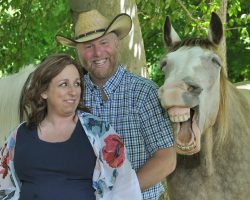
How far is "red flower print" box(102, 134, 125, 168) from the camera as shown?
274cm

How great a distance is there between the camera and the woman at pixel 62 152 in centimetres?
270

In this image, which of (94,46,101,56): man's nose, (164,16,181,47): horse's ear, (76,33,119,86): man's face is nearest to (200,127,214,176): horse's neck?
(164,16,181,47): horse's ear

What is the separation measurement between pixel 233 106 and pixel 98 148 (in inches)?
58.9

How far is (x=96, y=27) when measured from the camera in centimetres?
343

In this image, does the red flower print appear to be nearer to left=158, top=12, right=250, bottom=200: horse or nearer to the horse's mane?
left=158, top=12, right=250, bottom=200: horse

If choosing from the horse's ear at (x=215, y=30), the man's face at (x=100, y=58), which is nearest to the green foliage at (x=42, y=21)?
the man's face at (x=100, y=58)

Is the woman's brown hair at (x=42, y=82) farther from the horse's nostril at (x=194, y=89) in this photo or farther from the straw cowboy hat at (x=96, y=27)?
the horse's nostril at (x=194, y=89)

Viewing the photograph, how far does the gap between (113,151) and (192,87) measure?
656 millimetres

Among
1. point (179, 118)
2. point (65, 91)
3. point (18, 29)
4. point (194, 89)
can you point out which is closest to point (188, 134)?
point (179, 118)

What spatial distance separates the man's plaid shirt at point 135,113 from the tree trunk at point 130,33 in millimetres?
1445

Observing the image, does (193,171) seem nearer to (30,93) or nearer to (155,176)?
(155,176)

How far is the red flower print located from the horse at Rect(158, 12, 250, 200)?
405 mm

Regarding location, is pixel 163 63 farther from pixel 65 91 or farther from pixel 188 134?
pixel 65 91

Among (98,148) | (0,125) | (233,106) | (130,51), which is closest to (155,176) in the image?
(98,148)
